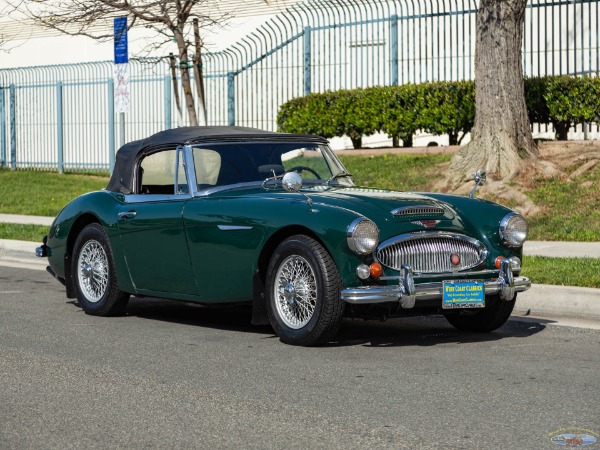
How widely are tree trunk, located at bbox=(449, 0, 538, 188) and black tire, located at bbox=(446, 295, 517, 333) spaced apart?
7.68m

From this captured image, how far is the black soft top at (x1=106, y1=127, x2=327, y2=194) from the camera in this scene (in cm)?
937

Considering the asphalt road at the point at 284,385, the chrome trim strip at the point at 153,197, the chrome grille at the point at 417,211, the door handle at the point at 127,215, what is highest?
the chrome trim strip at the point at 153,197

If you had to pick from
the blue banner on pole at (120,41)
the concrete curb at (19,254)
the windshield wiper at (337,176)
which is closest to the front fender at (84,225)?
the windshield wiper at (337,176)

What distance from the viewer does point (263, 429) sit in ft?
18.8

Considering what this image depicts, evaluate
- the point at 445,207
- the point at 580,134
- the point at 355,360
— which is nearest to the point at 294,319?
the point at 355,360

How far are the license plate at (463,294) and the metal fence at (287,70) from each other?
36.2ft

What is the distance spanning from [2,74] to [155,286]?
76.8 feet

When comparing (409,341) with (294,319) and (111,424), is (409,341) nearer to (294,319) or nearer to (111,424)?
(294,319)

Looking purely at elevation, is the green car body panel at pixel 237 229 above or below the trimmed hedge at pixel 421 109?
below

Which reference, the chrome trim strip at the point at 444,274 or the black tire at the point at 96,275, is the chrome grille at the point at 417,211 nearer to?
the chrome trim strip at the point at 444,274

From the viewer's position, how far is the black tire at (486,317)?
340 inches

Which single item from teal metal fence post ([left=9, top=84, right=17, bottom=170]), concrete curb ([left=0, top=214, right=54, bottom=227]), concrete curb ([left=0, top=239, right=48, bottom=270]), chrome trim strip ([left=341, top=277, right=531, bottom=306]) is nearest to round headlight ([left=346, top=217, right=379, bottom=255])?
chrome trim strip ([left=341, top=277, right=531, bottom=306])

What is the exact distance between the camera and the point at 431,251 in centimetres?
804

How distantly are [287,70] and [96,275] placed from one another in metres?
13.8
